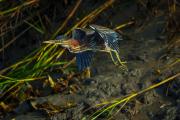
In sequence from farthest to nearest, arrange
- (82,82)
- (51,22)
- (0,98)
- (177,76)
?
(51,22) → (0,98) → (82,82) → (177,76)

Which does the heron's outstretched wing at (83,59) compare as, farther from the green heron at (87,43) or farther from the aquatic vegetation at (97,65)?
the aquatic vegetation at (97,65)

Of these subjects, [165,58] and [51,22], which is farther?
[51,22]

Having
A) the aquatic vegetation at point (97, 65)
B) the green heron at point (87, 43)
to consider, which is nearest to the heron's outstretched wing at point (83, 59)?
the green heron at point (87, 43)

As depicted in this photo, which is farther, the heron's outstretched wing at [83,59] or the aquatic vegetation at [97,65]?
the aquatic vegetation at [97,65]

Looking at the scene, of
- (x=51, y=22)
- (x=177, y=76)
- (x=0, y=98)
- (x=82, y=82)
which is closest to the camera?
(x=177, y=76)

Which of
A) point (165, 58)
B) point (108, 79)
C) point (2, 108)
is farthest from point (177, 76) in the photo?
point (2, 108)

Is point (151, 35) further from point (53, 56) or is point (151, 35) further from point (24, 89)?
point (24, 89)

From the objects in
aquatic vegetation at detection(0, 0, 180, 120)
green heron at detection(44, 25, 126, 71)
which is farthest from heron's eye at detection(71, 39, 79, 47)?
aquatic vegetation at detection(0, 0, 180, 120)

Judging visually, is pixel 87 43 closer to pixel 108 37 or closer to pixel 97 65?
pixel 108 37
